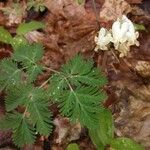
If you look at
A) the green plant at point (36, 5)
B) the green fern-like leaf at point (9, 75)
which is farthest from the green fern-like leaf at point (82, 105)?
the green plant at point (36, 5)

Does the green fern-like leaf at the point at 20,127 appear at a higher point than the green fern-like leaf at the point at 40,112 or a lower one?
lower

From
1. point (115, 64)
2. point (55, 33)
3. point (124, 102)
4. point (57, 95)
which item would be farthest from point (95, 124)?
point (55, 33)

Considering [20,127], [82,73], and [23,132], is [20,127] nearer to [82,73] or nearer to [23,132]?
[23,132]

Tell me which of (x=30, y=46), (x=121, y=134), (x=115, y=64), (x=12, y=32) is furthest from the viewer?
(x=12, y=32)

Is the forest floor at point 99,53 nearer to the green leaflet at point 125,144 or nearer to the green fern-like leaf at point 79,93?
the green leaflet at point 125,144

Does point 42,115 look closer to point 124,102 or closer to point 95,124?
point 95,124

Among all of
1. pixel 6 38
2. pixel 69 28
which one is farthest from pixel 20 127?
pixel 69 28

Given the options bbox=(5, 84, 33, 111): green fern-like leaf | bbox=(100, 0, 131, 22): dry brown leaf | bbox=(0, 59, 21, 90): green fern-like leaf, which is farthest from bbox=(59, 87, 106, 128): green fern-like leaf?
bbox=(100, 0, 131, 22): dry brown leaf
